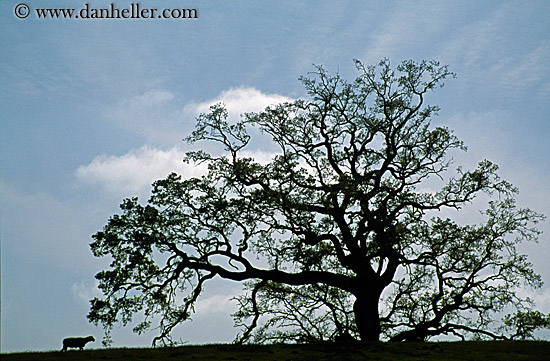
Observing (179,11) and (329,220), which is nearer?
(179,11)

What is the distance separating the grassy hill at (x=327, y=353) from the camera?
64.2 ft

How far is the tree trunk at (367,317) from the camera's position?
24.3 m

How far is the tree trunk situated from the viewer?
24.3 metres

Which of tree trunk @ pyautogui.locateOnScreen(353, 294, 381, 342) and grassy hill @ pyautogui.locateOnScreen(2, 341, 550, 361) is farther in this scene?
tree trunk @ pyautogui.locateOnScreen(353, 294, 381, 342)

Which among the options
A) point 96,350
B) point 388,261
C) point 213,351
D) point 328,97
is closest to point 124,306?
point 96,350

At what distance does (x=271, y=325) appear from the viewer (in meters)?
26.6

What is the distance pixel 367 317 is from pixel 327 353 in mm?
4669

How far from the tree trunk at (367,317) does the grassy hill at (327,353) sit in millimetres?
2114

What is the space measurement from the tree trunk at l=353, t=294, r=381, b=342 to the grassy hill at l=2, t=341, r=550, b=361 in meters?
2.11

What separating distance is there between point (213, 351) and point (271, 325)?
19.0 ft

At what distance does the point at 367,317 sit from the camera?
24562 millimetres

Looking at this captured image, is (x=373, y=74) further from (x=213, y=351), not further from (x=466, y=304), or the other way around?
(x=213, y=351)

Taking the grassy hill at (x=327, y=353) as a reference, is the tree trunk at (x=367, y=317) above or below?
above

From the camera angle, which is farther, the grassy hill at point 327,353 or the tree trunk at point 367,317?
the tree trunk at point 367,317
